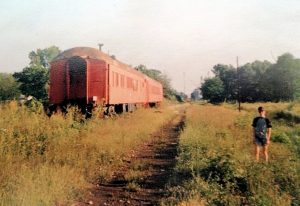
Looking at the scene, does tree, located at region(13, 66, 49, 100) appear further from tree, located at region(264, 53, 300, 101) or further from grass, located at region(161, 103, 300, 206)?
grass, located at region(161, 103, 300, 206)

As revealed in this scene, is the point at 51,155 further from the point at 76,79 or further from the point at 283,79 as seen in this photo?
the point at 283,79

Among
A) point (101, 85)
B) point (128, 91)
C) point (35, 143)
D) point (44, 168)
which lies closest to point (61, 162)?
point (35, 143)

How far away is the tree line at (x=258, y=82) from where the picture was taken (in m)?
58.4

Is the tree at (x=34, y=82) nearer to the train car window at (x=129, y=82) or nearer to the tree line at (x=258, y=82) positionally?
the train car window at (x=129, y=82)

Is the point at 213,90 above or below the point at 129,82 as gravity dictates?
above

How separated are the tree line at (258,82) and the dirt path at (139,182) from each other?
42.7 meters

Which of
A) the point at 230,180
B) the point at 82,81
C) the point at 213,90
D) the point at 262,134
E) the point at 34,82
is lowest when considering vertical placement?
the point at 230,180

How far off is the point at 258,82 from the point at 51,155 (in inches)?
2288

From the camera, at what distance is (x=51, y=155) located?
9.19 meters

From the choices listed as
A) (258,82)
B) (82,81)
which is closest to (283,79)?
(258,82)

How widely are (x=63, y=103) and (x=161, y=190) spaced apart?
1180 cm

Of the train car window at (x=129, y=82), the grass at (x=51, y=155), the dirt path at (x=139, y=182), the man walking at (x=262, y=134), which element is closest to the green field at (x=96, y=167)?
the grass at (x=51, y=155)

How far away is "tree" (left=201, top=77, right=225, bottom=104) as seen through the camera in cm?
6800

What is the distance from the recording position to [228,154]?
9070 mm
